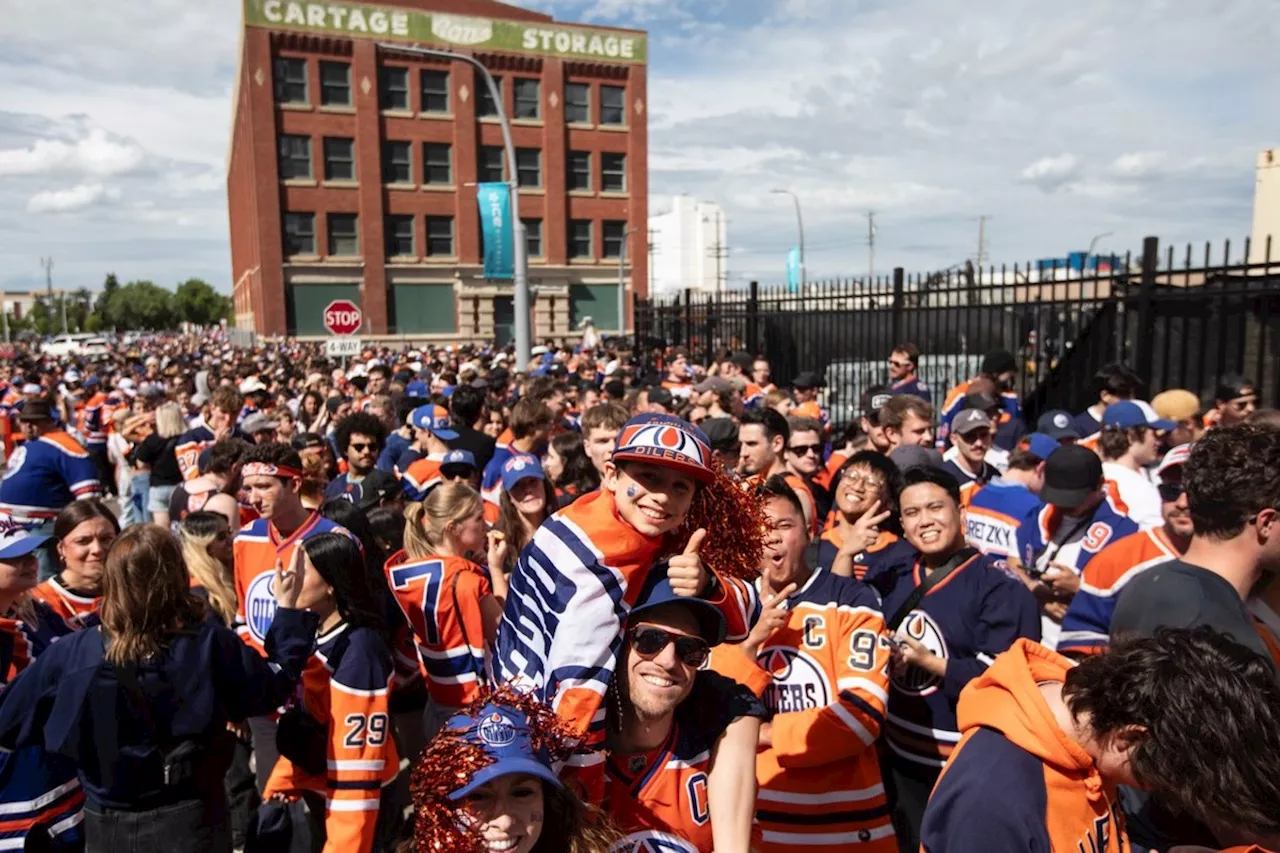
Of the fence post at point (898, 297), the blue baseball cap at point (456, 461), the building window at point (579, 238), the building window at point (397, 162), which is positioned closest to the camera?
the blue baseball cap at point (456, 461)

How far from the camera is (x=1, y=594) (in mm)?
3340

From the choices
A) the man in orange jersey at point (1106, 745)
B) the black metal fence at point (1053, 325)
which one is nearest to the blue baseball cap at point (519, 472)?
the man in orange jersey at point (1106, 745)

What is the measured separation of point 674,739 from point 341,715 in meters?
1.58

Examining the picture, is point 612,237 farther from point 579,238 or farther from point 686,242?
point 686,242

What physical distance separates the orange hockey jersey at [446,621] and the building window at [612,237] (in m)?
40.3

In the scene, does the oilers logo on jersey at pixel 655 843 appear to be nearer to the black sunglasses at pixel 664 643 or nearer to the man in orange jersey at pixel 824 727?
the black sunglasses at pixel 664 643

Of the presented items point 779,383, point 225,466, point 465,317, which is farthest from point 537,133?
point 225,466

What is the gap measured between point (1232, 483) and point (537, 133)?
41.4 m

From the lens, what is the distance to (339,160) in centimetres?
3772

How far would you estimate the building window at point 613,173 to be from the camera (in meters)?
42.6

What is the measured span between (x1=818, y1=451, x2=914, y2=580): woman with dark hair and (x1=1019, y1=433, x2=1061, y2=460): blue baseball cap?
2.29 m

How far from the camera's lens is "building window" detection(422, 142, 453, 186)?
39219mm

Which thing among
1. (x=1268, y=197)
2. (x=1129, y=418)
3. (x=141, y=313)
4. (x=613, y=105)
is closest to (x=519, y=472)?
(x=1129, y=418)

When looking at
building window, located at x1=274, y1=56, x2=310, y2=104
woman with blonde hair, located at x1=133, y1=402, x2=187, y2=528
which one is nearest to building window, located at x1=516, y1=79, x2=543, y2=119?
building window, located at x1=274, y1=56, x2=310, y2=104
